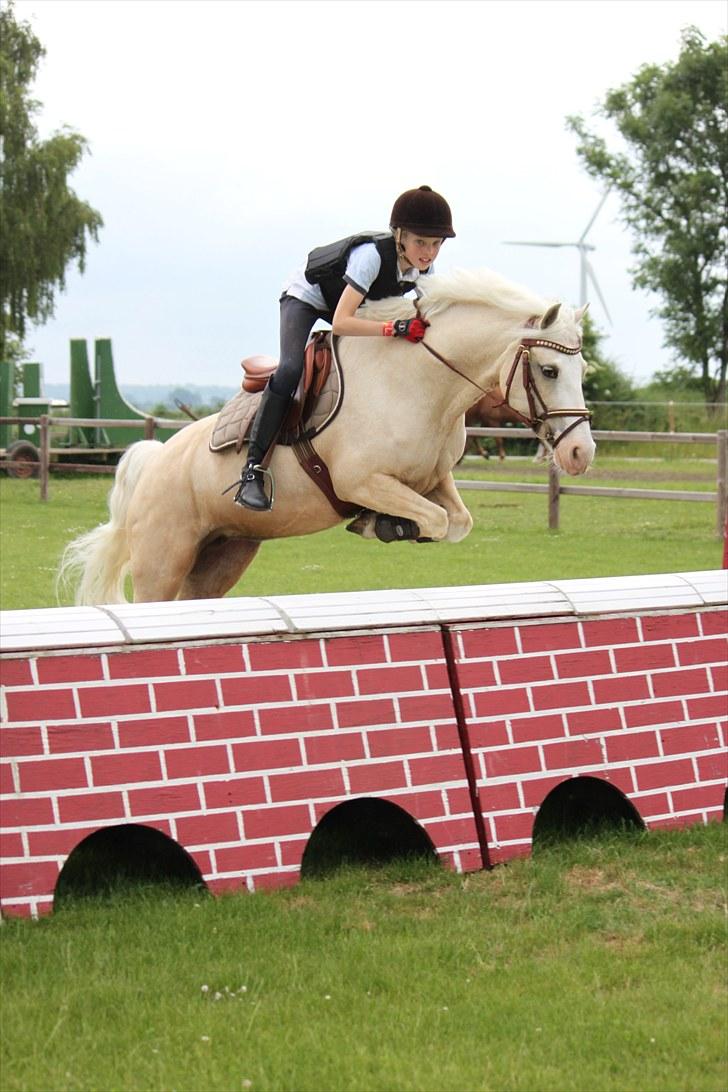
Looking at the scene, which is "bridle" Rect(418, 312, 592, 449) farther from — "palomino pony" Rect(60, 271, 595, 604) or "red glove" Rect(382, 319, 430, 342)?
"red glove" Rect(382, 319, 430, 342)

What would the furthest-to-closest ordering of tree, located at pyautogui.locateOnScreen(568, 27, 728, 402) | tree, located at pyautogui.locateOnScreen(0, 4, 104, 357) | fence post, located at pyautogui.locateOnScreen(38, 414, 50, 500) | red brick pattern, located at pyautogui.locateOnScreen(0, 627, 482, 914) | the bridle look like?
tree, located at pyautogui.locateOnScreen(568, 27, 728, 402), tree, located at pyautogui.locateOnScreen(0, 4, 104, 357), fence post, located at pyautogui.locateOnScreen(38, 414, 50, 500), the bridle, red brick pattern, located at pyautogui.locateOnScreen(0, 627, 482, 914)

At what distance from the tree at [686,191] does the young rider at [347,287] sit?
125 feet

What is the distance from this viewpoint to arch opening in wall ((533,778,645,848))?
174 inches

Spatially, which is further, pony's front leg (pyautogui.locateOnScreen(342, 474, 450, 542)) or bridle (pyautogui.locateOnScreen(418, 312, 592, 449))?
pony's front leg (pyautogui.locateOnScreen(342, 474, 450, 542))

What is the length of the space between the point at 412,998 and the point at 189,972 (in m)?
0.53

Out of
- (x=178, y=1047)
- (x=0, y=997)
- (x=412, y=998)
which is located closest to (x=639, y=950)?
(x=412, y=998)

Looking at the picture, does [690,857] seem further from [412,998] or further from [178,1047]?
[178,1047]

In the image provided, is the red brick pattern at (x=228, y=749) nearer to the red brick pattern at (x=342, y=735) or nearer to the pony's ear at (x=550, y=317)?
the red brick pattern at (x=342, y=735)

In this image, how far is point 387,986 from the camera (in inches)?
124

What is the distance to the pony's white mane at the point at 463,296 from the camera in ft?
15.7

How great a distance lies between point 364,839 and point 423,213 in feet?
6.86

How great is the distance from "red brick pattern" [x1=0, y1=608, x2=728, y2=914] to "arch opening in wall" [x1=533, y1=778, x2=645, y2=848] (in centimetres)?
14

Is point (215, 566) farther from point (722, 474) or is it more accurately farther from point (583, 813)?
point (722, 474)

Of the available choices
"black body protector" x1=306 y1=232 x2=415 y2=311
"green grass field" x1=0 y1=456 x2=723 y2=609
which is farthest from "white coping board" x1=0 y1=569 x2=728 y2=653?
"green grass field" x1=0 y1=456 x2=723 y2=609
